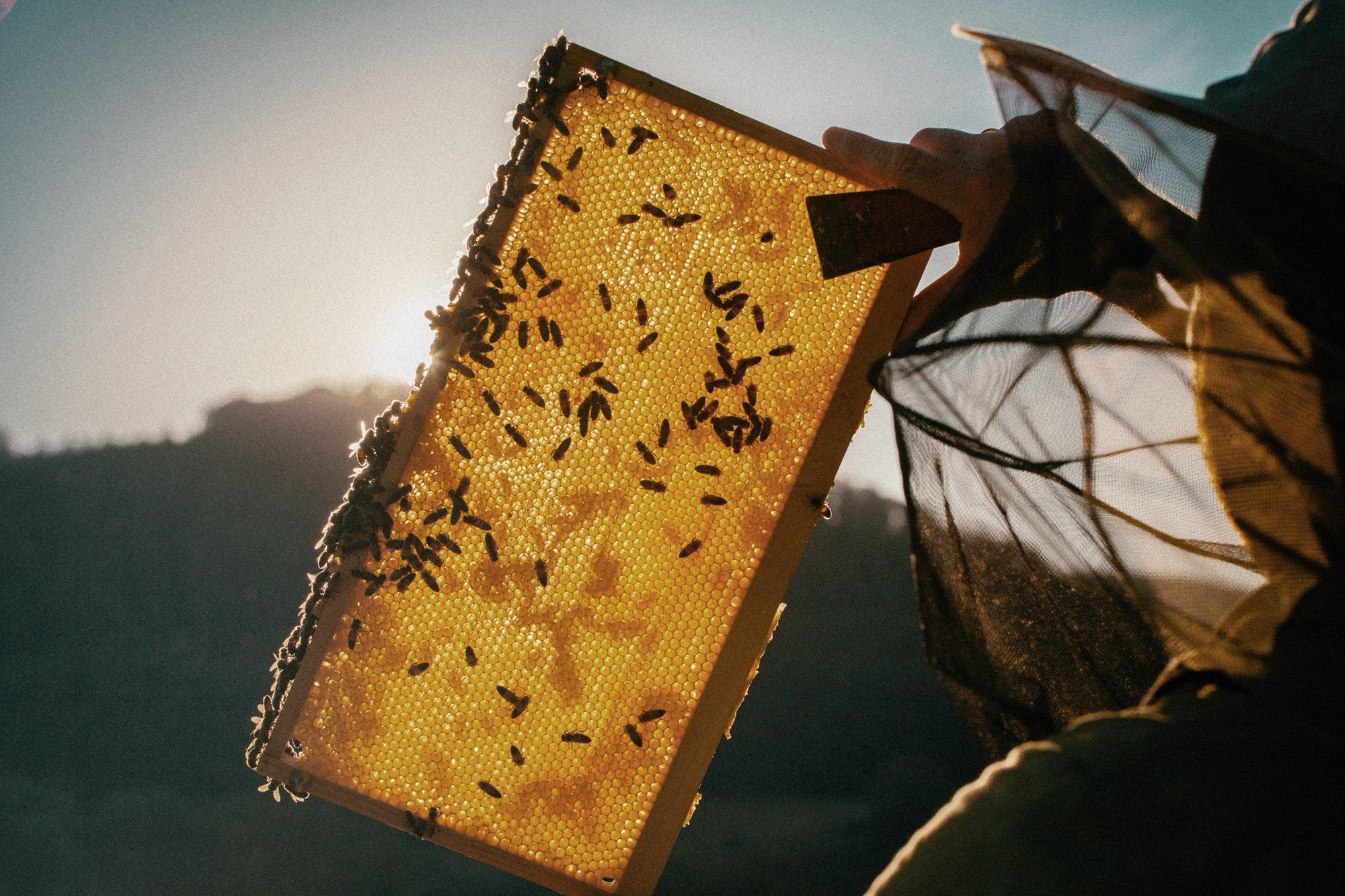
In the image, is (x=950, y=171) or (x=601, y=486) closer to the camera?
(x=950, y=171)

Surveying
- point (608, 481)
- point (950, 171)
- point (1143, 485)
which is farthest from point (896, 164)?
point (608, 481)

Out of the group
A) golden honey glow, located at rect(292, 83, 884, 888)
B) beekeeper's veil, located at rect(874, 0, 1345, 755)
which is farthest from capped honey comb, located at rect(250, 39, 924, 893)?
beekeeper's veil, located at rect(874, 0, 1345, 755)

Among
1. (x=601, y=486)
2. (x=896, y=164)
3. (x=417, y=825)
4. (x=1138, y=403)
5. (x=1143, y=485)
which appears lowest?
(x=417, y=825)

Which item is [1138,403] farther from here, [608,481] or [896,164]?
[608,481]

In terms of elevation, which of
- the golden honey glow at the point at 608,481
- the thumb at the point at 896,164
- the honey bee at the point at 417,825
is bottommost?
the honey bee at the point at 417,825

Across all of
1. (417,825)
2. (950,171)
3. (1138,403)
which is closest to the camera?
(1138,403)

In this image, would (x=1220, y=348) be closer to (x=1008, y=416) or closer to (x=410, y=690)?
(x=1008, y=416)

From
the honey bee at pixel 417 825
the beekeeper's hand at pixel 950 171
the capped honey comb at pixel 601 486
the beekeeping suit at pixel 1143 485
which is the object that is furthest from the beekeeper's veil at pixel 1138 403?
the honey bee at pixel 417 825

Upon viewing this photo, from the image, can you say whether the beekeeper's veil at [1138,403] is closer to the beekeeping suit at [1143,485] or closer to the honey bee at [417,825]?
the beekeeping suit at [1143,485]
